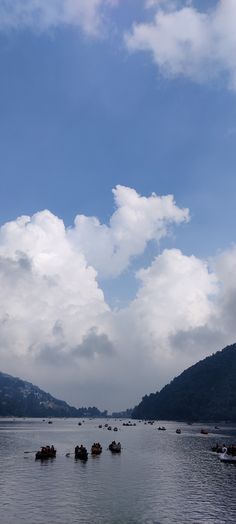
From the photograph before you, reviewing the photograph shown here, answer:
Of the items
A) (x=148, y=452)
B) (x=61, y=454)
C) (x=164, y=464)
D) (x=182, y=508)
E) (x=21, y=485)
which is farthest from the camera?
(x=148, y=452)

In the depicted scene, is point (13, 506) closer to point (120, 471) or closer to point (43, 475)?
point (43, 475)

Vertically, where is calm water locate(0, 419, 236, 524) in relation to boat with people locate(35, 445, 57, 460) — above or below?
below

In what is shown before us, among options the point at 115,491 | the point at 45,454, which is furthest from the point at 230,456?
the point at 115,491

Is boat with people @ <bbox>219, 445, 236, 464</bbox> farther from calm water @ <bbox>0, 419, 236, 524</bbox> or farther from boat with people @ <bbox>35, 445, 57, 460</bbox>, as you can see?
boat with people @ <bbox>35, 445, 57, 460</bbox>

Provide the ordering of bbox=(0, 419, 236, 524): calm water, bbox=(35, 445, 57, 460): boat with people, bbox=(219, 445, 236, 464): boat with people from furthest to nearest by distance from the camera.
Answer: bbox=(35, 445, 57, 460): boat with people → bbox=(219, 445, 236, 464): boat with people → bbox=(0, 419, 236, 524): calm water

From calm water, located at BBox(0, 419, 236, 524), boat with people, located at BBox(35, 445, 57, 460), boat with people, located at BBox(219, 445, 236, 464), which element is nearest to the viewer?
calm water, located at BBox(0, 419, 236, 524)

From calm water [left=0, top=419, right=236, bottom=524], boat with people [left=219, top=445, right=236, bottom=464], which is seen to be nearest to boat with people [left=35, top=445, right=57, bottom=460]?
calm water [left=0, top=419, right=236, bottom=524]

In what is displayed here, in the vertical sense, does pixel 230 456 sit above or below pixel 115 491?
above

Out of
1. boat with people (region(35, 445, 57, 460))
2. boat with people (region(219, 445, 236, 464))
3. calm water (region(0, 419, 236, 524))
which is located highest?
boat with people (region(35, 445, 57, 460))

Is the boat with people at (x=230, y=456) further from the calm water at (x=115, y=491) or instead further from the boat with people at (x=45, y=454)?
the boat with people at (x=45, y=454)

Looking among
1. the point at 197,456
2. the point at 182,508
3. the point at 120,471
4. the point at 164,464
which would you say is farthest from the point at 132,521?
the point at 197,456

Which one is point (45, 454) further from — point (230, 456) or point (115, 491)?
point (115, 491)

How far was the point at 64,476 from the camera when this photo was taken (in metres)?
73.9

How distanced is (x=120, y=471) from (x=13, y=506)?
3281cm
